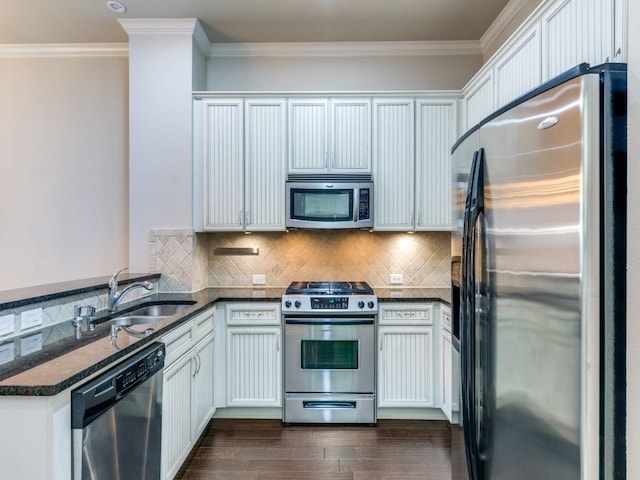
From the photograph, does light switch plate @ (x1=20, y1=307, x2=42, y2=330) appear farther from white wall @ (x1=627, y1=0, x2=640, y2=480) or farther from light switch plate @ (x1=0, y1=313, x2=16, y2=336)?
white wall @ (x1=627, y1=0, x2=640, y2=480)

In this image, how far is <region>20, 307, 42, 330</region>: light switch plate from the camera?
1747mm

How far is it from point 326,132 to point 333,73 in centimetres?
72

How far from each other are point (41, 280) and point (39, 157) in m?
1.15

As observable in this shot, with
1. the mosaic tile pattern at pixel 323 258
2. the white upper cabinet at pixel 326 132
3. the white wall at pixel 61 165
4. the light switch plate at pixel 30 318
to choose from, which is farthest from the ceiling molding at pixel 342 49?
the light switch plate at pixel 30 318

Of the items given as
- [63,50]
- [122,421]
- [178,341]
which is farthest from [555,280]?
[63,50]

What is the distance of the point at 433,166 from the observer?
10.6 ft

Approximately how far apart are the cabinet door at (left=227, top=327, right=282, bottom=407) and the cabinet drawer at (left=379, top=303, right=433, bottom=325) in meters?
0.84

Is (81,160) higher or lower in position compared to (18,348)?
higher

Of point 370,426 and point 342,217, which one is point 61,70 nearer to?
point 342,217

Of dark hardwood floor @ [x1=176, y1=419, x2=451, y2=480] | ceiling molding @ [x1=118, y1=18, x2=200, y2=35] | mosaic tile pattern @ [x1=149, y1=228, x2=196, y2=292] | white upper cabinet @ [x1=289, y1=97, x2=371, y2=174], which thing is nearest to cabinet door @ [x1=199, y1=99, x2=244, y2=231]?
mosaic tile pattern @ [x1=149, y1=228, x2=196, y2=292]

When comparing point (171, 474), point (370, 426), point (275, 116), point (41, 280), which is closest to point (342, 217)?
point (275, 116)

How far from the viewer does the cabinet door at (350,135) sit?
3229 millimetres

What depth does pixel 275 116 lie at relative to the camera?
127 inches

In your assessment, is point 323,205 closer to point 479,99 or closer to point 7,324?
point 479,99
